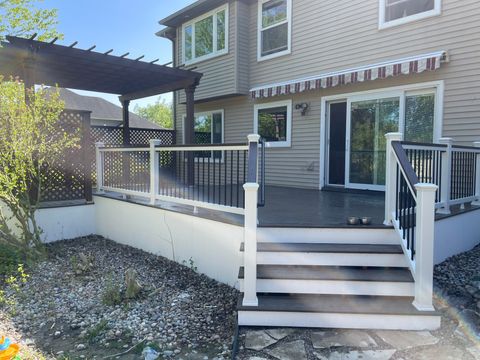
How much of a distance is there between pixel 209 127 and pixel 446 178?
7.41 m

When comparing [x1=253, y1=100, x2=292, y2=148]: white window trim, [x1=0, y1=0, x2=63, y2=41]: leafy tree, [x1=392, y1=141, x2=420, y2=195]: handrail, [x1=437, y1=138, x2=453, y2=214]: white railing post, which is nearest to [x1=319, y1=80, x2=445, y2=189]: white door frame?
[x1=253, y1=100, x2=292, y2=148]: white window trim

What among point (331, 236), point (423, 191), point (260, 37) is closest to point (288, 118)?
point (260, 37)

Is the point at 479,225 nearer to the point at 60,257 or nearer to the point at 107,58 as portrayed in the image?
the point at 60,257

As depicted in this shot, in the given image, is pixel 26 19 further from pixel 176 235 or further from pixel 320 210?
pixel 320 210

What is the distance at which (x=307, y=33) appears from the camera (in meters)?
8.08

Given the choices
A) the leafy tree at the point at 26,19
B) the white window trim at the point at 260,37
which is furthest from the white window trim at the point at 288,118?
the leafy tree at the point at 26,19

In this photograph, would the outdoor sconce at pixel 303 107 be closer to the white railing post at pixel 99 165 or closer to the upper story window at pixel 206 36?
the upper story window at pixel 206 36

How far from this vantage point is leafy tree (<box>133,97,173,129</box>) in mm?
40531

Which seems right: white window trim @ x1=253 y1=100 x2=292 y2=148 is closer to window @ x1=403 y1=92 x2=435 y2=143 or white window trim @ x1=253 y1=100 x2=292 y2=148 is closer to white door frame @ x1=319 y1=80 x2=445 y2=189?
white door frame @ x1=319 y1=80 x2=445 y2=189

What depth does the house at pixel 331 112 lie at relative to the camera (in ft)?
11.0

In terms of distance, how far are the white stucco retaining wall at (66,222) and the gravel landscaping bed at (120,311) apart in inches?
36.4

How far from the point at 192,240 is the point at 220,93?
19.7ft

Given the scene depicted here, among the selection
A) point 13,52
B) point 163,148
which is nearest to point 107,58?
point 13,52

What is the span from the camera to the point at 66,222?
6.20m
